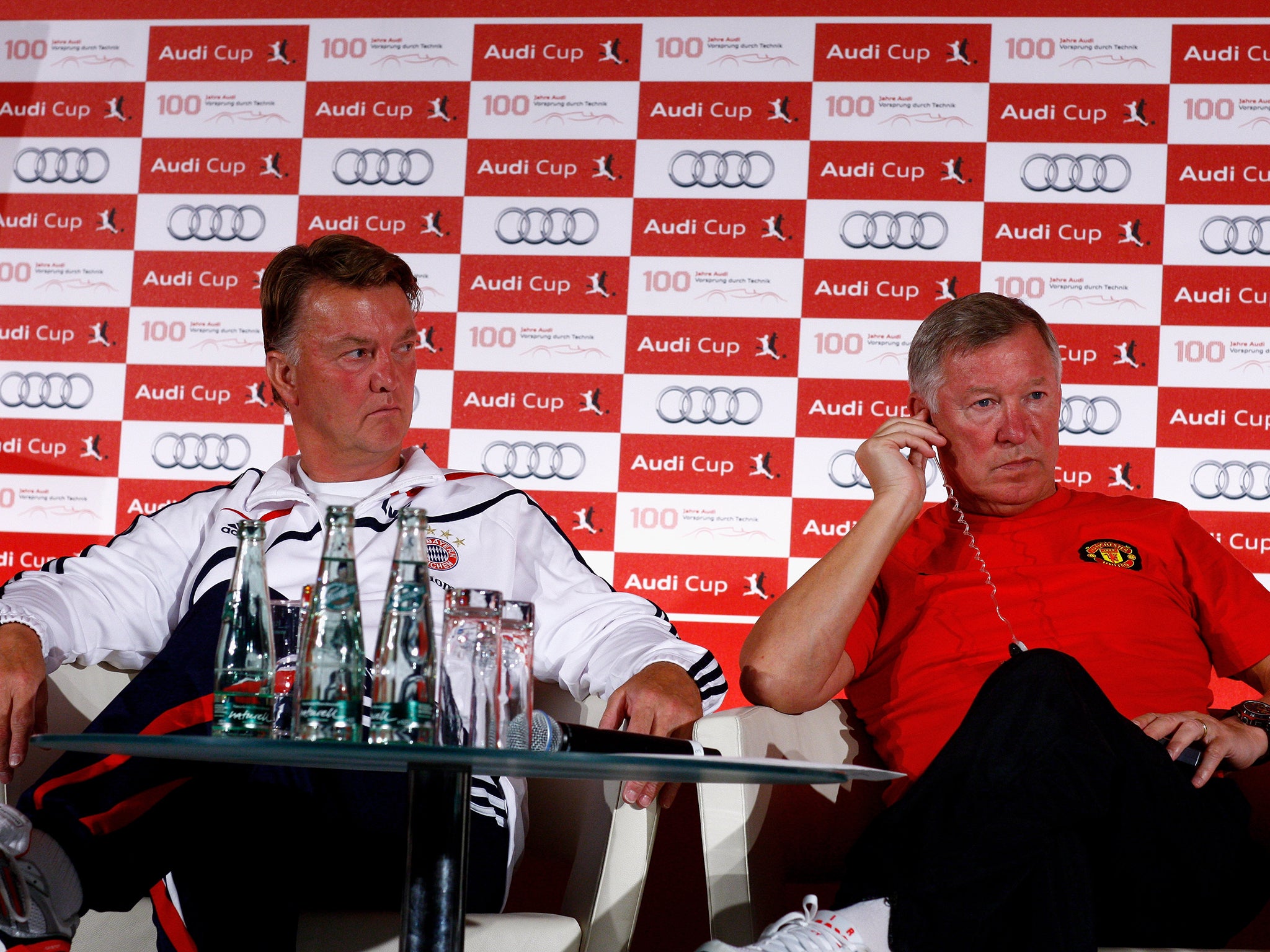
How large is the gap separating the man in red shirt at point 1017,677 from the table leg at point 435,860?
0.40m

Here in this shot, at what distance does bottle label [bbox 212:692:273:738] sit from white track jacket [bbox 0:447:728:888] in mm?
626

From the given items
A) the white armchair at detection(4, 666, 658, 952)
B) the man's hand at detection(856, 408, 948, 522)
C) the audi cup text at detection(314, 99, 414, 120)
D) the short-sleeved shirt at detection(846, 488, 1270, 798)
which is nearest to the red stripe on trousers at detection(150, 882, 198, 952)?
the white armchair at detection(4, 666, 658, 952)

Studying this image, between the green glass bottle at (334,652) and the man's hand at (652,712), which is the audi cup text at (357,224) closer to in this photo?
the man's hand at (652,712)

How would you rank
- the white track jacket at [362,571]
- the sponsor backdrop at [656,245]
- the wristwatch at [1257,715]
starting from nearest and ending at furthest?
the wristwatch at [1257,715]
the white track jacket at [362,571]
the sponsor backdrop at [656,245]

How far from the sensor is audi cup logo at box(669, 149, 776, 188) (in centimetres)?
352

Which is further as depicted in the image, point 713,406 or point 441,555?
point 713,406

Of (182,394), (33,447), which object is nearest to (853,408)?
(182,394)

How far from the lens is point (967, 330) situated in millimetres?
2189

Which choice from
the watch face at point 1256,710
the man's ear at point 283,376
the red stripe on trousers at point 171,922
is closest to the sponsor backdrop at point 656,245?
the man's ear at point 283,376

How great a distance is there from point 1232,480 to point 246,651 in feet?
9.02

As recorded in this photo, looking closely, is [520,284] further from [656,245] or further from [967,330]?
[967,330]

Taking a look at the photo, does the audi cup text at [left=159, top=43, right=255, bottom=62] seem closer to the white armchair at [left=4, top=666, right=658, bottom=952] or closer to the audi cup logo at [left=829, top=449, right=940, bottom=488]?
the audi cup logo at [left=829, top=449, right=940, bottom=488]

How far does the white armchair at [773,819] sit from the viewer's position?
167 centimetres

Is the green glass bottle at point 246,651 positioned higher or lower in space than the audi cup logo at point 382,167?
lower
